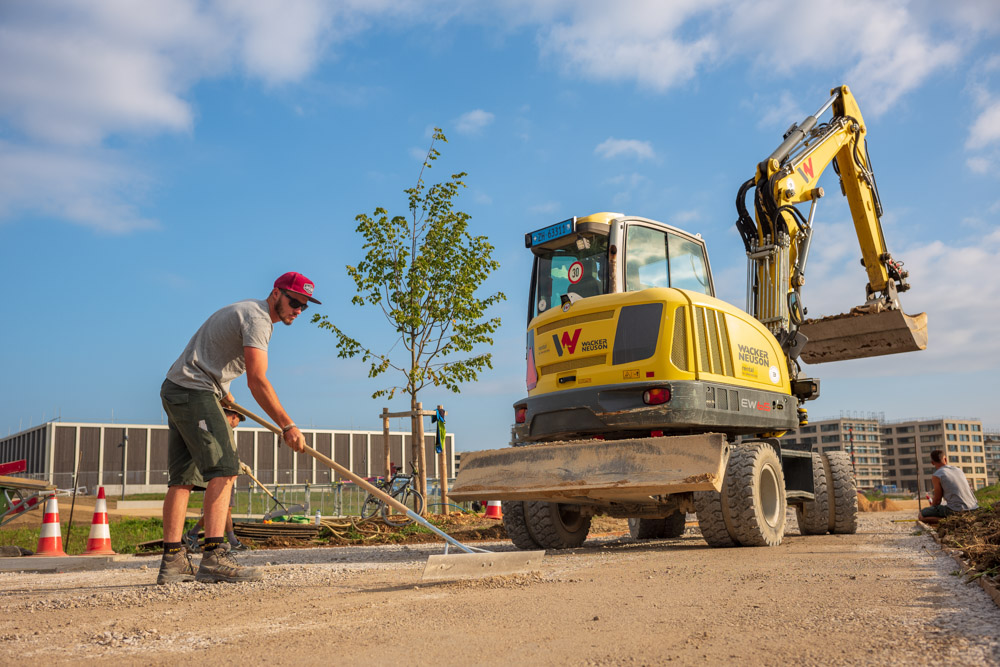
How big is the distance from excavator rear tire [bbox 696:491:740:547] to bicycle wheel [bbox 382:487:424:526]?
5592 millimetres

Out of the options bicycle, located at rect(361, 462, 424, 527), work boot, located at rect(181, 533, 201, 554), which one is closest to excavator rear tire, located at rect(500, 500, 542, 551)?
work boot, located at rect(181, 533, 201, 554)

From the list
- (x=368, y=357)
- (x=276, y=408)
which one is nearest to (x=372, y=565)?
(x=276, y=408)

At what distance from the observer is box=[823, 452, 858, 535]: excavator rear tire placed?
991 centimetres

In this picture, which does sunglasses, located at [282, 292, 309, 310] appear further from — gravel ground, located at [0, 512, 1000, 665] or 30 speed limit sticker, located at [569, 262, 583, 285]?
30 speed limit sticker, located at [569, 262, 583, 285]

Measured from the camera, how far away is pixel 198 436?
517 centimetres

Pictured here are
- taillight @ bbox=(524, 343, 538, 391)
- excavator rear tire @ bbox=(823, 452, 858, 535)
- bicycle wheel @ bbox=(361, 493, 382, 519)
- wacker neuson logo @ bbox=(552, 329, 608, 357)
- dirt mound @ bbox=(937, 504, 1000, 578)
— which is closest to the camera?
dirt mound @ bbox=(937, 504, 1000, 578)

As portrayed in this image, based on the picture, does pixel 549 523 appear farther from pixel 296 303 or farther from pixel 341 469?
pixel 296 303

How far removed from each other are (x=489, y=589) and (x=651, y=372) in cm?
309

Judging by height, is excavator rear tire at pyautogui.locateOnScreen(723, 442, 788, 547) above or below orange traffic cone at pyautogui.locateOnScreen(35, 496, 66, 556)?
above

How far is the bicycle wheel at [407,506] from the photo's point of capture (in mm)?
11938

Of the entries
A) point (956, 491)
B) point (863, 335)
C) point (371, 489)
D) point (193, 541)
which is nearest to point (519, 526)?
point (371, 489)

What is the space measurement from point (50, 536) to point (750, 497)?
26.5 ft

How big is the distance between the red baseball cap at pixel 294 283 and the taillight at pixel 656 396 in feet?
10.3

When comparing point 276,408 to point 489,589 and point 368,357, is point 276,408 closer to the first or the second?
point 489,589
